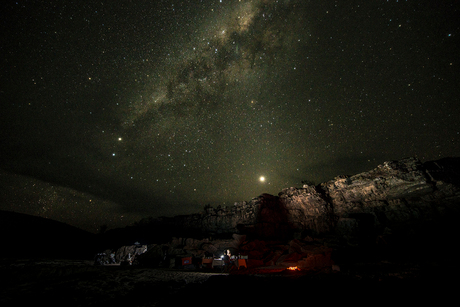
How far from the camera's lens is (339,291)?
607 centimetres

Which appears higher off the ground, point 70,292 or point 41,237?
point 41,237

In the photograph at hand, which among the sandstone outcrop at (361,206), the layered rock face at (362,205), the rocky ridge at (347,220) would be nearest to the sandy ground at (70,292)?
the rocky ridge at (347,220)

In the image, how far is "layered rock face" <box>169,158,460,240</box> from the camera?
91.5 feet

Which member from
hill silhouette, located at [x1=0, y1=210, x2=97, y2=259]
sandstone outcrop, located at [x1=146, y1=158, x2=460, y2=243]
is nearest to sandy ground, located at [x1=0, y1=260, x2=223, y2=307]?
sandstone outcrop, located at [x1=146, y1=158, x2=460, y2=243]

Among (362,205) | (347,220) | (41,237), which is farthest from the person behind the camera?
(41,237)

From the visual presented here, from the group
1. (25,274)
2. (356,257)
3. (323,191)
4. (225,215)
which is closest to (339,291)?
(25,274)

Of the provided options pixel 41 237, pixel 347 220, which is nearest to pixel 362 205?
pixel 347 220

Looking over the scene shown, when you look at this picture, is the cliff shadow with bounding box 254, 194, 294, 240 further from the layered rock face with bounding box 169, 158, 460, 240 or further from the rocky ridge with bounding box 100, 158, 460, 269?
the rocky ridge with bounding box 100, 158, 460, 269

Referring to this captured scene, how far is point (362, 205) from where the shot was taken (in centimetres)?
A: 3497

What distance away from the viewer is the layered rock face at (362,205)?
27.9 metres

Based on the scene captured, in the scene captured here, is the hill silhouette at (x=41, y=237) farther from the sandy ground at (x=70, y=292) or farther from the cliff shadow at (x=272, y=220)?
the cliff shadow at (x=272, y=220)

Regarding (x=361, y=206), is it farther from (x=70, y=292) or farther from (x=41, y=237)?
(x=41, y=237)

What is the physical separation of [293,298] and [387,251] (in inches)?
1065

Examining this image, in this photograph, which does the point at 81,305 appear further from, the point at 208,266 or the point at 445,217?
the point at 445,217
